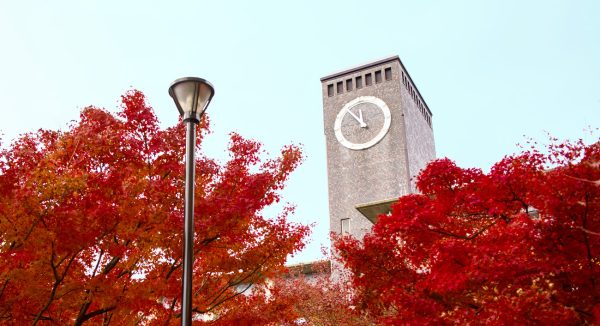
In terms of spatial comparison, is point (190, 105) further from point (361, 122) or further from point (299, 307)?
point (361, 122)

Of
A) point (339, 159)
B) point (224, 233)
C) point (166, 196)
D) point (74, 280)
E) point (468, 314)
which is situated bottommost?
point (468, 314)

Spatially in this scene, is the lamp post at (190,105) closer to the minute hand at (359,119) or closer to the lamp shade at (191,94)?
the lamp shade at (191,94)

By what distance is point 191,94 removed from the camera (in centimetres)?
726

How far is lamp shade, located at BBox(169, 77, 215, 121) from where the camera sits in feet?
23.6

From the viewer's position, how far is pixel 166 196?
35.9 ft

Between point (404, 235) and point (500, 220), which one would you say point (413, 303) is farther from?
point (500, 220)

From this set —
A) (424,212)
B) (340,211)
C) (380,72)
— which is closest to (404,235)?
(424,212)

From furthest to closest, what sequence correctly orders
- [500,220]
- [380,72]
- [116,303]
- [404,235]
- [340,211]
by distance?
[380,72] < [340,211] < [404,235] < [500,220] < [116,303]

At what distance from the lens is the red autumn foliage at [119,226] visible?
910 cm

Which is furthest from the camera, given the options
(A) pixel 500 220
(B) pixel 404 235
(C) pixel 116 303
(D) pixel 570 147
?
(B) pixel 404 235

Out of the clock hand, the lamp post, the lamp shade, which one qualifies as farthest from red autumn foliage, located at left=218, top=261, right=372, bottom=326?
the clock hand

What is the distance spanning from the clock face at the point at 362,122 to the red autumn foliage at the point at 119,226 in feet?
82.0

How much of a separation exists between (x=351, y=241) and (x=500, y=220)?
145 inches

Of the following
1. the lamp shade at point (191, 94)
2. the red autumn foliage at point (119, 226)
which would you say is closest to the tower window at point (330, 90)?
the red autumn foliage at point (119, 226)
